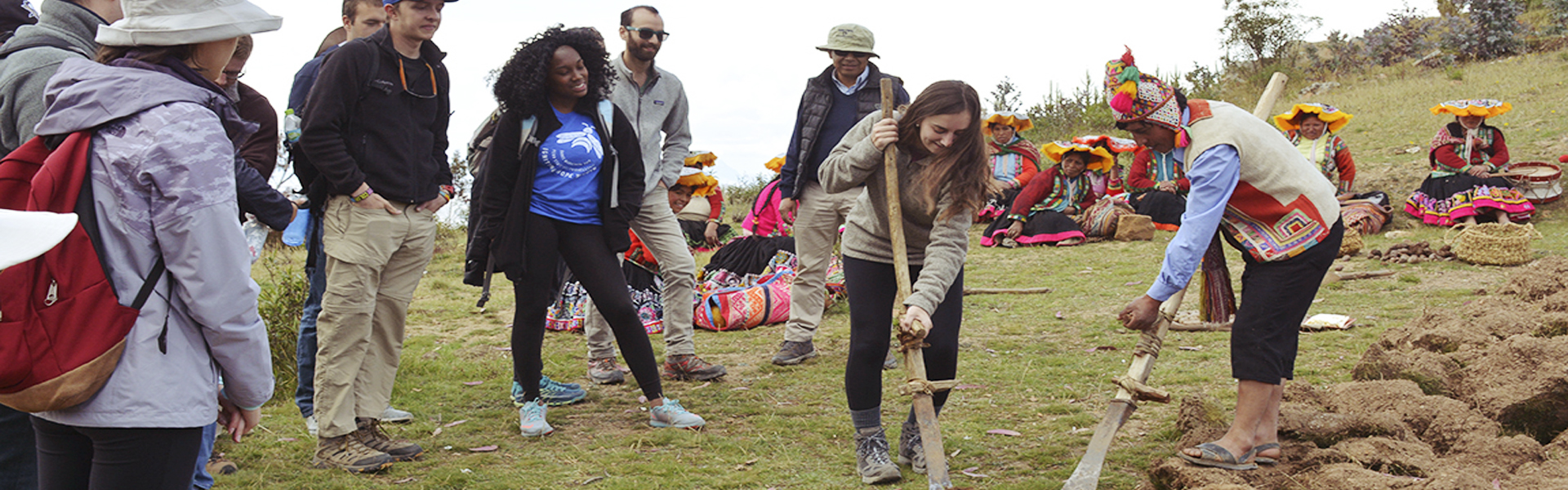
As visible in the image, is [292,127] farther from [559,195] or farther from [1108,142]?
[1108,142]

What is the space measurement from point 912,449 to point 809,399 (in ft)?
4.38

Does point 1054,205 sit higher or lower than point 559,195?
lower

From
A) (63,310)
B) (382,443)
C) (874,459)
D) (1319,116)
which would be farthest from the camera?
(1319,116)

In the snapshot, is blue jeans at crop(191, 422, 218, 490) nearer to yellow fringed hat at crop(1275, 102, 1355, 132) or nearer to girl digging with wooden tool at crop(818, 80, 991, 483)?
girl digging with wooden tool at crop(818, 80, 991, 483)

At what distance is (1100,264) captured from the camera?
1027cm

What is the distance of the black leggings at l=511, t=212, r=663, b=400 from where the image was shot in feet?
14.8

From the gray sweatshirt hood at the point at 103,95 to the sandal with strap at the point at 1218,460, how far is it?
3.30 meters

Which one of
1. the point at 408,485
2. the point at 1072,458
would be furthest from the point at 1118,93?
the point at 408,485

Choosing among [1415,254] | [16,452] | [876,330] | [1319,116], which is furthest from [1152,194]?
[16,452]

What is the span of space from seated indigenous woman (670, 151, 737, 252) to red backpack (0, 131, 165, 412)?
21.3 ft

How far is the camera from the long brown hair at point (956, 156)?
3.62 metres

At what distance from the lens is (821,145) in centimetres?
598

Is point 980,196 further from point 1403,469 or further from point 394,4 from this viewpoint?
point 394,4

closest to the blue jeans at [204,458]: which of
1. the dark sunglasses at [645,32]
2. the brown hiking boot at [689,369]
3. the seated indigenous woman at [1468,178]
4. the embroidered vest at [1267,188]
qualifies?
the brown hiking boot at [689,369]
